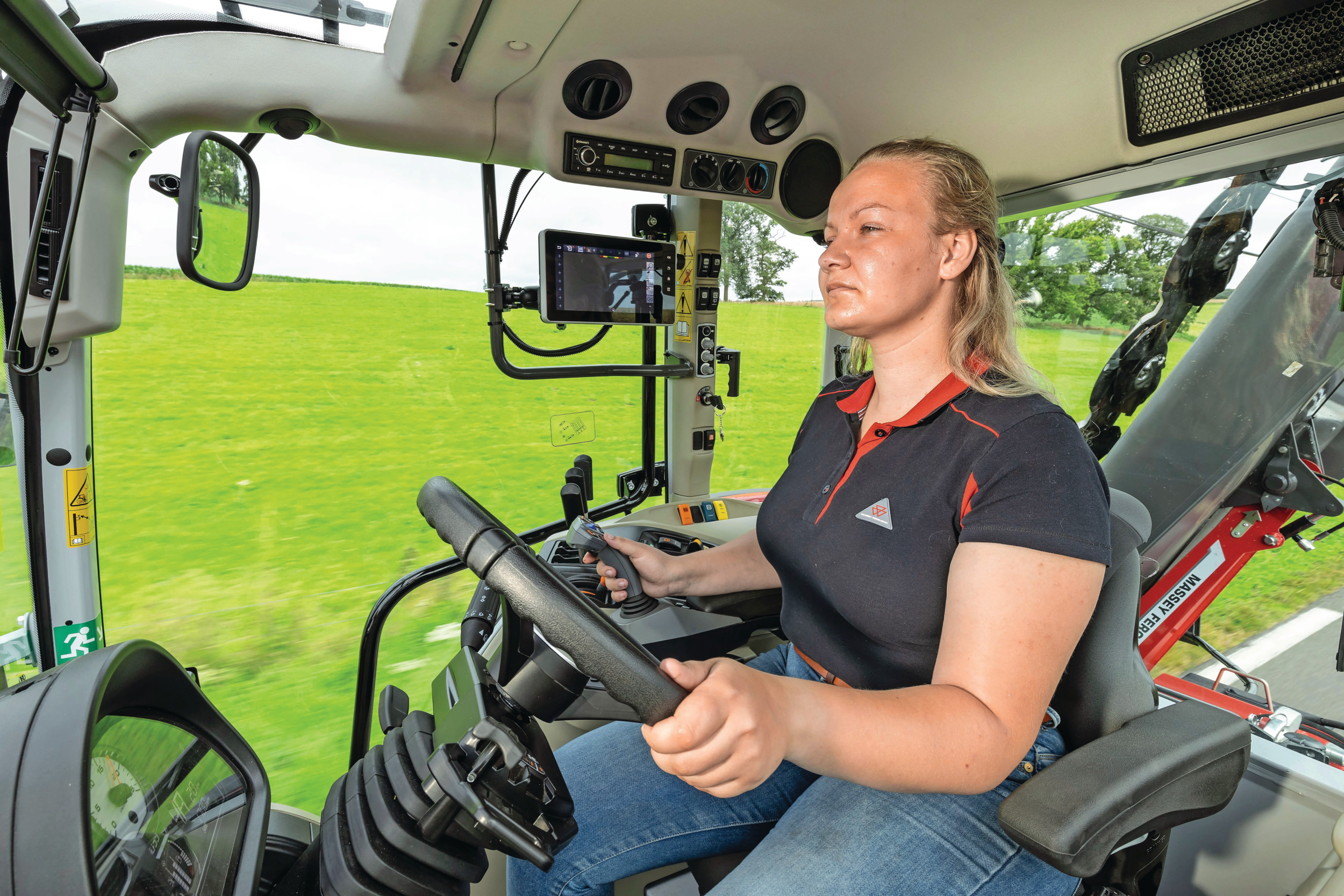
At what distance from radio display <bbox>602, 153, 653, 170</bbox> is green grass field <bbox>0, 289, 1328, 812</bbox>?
2.71 feet

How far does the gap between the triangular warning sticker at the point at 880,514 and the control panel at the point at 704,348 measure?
1.35 meters

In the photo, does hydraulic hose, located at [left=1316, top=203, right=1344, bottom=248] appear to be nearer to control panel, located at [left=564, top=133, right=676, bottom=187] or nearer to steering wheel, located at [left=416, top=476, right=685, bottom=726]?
control panel, located at [left=564, top=133, right=676, bottom=187]

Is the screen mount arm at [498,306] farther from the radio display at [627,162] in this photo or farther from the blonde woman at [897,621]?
the blonde woman at [897,621]

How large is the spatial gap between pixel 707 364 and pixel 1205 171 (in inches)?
55.1

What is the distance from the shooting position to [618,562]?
4.57 feet

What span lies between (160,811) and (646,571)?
2.90ft

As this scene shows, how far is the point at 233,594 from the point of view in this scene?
4484 millimetres

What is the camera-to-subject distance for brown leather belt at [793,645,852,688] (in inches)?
42.2

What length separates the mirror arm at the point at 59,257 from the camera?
0.93 meters

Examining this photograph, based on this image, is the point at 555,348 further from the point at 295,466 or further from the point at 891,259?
the point at 295,466

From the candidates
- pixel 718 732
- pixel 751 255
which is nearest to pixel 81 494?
pixel 718 732

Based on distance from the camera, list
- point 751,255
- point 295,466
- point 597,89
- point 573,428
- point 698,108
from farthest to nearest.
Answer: point 295,466 < point 751,255 < point 573,428 < point 698,108 < point 597,89

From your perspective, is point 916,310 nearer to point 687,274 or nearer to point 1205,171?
point 1205,171

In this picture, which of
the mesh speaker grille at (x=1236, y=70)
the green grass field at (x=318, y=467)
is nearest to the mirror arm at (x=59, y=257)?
the green grass field at (x=318, y=467)
